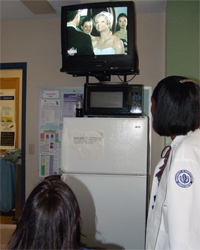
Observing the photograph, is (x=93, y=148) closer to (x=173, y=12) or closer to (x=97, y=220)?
(x=97, y=220)

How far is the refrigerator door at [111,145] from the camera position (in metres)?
1.74

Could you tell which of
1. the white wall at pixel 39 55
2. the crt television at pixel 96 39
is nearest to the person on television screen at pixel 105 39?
the crt television at pixel 96 39

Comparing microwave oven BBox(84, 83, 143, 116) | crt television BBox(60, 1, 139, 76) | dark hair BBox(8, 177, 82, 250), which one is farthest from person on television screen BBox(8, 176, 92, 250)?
crt television BBox(60, 1, 139, 76)

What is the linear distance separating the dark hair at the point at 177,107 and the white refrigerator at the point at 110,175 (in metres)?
0.60

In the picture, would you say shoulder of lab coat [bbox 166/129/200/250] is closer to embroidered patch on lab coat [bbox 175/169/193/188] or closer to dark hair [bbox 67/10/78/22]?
embroidered patch on lab coat [bbox 175/169/193/188]

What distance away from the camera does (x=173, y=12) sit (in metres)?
2.18

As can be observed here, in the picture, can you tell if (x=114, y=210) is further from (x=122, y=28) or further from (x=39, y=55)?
(x=39, y=55)

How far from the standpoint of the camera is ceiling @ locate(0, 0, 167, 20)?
2275mm

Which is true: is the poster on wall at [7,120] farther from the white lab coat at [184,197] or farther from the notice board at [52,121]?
the white lab coat at [184,197]

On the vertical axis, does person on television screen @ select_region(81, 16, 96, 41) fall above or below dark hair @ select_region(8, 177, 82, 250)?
above

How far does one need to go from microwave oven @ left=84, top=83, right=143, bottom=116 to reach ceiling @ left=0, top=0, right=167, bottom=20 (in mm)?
966

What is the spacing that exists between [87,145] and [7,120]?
255cm

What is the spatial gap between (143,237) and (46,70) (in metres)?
1.99

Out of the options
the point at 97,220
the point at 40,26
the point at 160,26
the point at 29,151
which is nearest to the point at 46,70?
the point at 40,26
